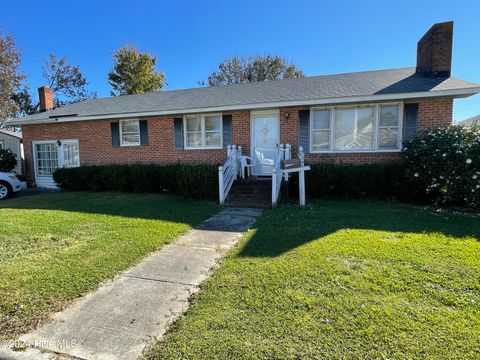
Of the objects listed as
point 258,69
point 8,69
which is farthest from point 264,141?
point 258,69

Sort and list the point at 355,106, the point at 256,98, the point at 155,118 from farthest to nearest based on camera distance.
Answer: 1. the point at 155,118
2. the point at 256,98
3. the point at 355,106

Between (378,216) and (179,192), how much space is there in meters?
6.08

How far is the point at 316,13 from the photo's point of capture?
1307cm

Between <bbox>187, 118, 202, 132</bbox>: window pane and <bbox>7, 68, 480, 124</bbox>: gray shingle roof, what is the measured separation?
57 cm

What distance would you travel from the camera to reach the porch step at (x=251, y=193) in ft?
27.0

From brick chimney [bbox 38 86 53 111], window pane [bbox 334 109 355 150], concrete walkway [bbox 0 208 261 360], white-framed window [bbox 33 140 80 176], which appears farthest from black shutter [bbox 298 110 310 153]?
brick chimney [bbox 38 86 53 111]

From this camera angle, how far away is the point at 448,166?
695cm

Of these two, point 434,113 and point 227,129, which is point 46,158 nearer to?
point 227,129

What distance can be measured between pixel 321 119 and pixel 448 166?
4.00 metres

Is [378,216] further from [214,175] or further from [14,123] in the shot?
[14,123]

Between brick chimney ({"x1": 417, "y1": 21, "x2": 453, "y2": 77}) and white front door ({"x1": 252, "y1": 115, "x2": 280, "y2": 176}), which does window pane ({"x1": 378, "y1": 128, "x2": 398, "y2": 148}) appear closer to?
brick chimney ({"x1": 417, "y1": 21, "x2": 453, "y2": 77})

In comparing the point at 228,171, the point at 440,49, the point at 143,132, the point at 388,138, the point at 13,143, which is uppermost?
the point at 440,49

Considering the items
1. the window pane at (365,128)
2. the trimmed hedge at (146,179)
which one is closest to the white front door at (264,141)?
the trimmed hedge at (146,179)

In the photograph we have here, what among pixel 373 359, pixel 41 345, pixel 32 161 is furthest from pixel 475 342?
pixel 32 161
